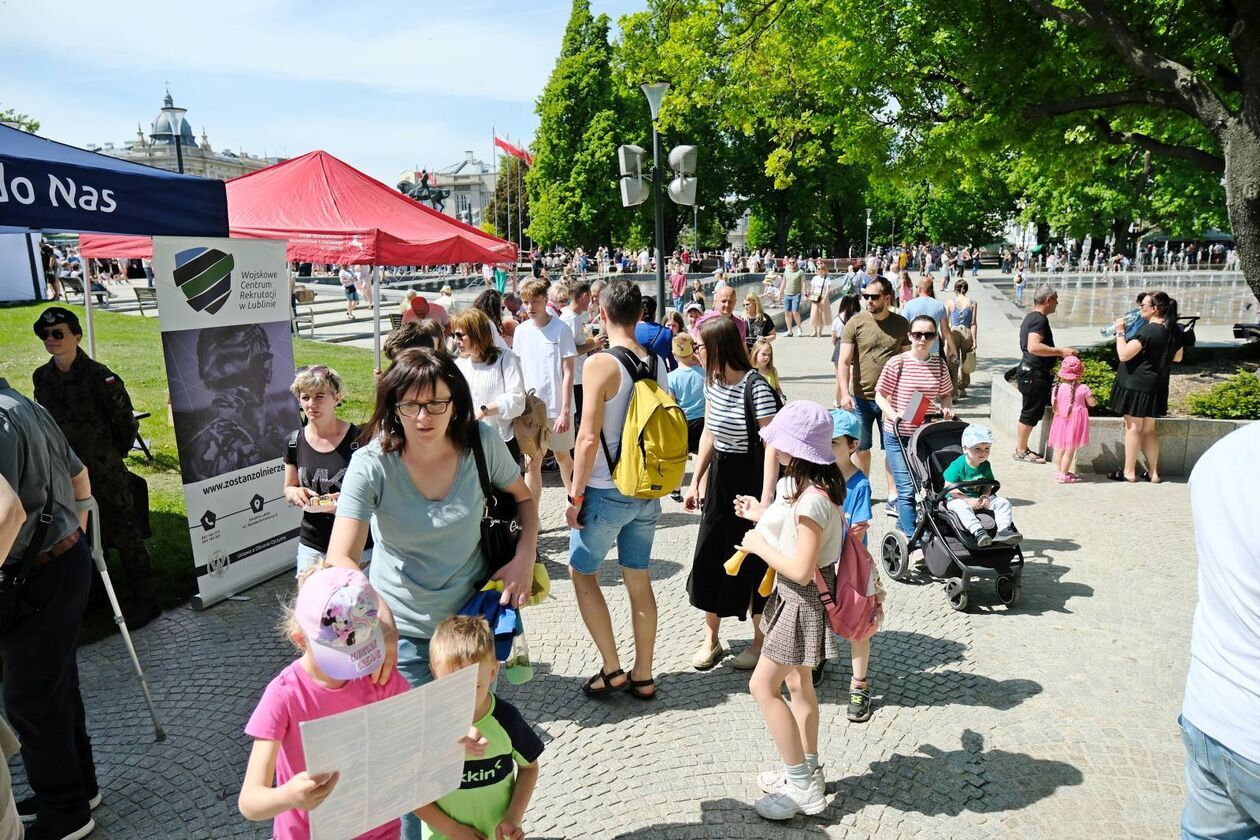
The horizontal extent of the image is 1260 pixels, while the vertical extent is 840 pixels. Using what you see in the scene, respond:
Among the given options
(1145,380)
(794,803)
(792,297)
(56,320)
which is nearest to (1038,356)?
(1145,380)

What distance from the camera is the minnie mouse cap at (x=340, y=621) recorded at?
6.70 feet

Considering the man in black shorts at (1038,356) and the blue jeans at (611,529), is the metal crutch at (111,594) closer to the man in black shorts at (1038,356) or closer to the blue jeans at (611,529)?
the blue jeans at (611,529)

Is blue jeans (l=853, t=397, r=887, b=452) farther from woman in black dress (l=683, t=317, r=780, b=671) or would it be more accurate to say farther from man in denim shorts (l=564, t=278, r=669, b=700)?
man in denim shorts (l=564, t=278, r=669, b=700)

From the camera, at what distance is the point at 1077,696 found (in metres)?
4.49

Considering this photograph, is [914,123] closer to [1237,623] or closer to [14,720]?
[1237,623]

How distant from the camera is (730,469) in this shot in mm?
4594

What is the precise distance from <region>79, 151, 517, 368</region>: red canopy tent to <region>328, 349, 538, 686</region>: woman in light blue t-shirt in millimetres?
5834

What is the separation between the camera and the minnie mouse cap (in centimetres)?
204

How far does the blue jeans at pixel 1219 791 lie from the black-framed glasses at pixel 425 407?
2321 millimetres

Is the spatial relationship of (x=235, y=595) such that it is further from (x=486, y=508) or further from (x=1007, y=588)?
(x=1007, y=588)

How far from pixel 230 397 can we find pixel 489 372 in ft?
6.14

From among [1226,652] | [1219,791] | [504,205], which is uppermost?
[504,205]

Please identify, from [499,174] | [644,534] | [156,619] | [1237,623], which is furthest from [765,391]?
[499,174]

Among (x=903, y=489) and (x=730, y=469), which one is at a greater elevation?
(x=730, y=469)
